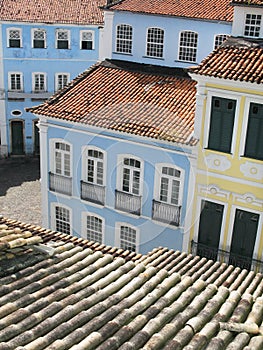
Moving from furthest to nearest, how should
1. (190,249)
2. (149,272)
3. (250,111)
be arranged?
(190,249), (250,111), (149,272)

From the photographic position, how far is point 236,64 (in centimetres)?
1791

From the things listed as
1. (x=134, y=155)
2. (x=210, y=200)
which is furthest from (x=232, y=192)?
(x=134, y=155)

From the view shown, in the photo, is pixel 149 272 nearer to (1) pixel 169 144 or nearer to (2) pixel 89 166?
(1) pixel 169 144

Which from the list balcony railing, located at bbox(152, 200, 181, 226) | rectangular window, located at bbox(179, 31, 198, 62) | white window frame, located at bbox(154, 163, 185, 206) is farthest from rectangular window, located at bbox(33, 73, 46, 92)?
balcony railing, located at bbox(152, 200, 181, 226)

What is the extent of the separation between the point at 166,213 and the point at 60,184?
5049 mm

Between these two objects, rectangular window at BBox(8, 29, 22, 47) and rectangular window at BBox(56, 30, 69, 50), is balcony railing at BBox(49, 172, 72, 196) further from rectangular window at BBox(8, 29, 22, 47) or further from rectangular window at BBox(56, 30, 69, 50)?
rectangular window at BBox(56, 30, 69, 50)

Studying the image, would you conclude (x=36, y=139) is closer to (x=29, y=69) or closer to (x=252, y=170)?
(x=29, y=69)

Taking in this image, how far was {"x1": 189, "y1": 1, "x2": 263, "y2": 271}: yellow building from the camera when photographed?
1762 centimetres

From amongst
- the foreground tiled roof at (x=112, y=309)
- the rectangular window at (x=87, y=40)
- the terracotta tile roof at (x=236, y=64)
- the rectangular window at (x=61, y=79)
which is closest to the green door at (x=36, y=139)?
the rectangular window at (x=61, y=79)

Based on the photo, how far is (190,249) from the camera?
20.3 meters

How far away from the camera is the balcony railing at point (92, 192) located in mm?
21906

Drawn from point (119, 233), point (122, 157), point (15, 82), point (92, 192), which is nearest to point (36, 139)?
point (15, 82)

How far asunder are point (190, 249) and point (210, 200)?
2173mm

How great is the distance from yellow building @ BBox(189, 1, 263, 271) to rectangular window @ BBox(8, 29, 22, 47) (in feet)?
67.4
